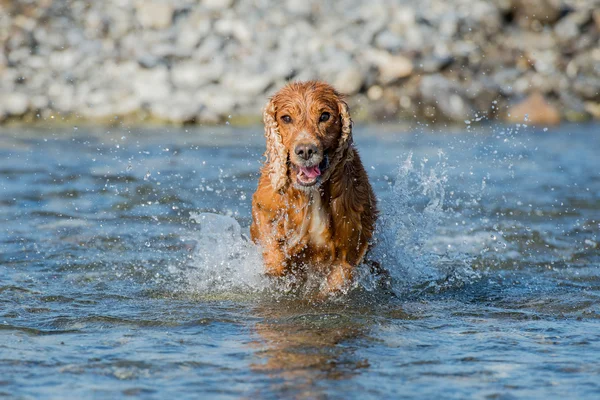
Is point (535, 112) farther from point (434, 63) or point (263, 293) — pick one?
point (263, 293)

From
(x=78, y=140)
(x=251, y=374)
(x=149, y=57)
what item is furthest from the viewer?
(x=149, y=57)

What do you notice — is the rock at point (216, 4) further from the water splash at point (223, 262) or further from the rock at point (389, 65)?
the water splash at point (223, 262)

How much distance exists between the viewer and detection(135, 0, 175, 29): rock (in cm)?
1834

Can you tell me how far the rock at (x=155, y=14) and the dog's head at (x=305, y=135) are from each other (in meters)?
12.6

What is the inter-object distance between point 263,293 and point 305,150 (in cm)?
115

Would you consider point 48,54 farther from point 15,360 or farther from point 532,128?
point 15,360

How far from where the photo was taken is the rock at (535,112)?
675 inches

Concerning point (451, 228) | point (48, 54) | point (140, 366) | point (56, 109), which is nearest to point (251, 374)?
point (140, 366)

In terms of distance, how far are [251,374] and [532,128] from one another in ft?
42.2

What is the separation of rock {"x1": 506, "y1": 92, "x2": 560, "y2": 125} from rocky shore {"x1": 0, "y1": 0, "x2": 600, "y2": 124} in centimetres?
3

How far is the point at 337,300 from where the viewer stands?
627 centimetres

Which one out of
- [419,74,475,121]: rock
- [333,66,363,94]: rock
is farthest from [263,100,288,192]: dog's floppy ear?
[419,74,475,121]: rock

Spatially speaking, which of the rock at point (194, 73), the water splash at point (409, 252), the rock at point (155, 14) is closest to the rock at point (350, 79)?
the rock at point (194, 73)

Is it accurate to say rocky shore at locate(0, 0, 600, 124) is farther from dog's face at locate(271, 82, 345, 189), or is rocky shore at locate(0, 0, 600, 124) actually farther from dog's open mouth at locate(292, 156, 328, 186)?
dog's open mouth at locate(292, 156, 328, 186)
